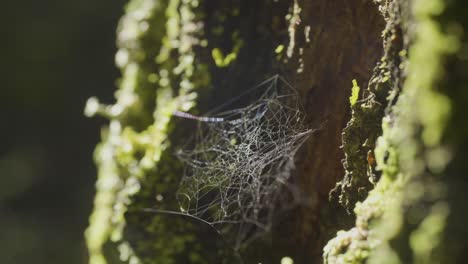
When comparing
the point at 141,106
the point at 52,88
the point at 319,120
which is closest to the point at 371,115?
the point at 319,120

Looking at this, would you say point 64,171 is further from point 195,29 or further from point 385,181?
point 385,181

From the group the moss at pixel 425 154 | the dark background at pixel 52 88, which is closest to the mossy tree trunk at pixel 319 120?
the moss at pixel 425 154

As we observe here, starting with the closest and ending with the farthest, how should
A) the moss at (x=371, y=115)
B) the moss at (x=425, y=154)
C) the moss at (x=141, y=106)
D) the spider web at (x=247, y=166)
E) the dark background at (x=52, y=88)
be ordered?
the moss at (x=425, y=154) → the moss at (x=371, y=115) → the spider web at (x=247, y=166) → the moss at (x=141, y=106) → the dark background at (x=52, y=88)

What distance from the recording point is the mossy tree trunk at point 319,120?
0.59 meters

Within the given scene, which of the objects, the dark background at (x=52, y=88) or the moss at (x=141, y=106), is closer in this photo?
the moss at (x=141, y=106)

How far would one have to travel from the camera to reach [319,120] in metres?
1.18

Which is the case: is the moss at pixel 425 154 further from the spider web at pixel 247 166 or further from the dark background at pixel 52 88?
the dark background at pixel 52 88

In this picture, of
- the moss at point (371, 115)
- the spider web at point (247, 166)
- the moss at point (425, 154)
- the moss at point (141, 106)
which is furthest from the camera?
the moss at point (141, 106)

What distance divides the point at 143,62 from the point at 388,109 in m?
0.94

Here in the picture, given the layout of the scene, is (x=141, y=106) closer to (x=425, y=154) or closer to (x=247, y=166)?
(x=247, y=166)

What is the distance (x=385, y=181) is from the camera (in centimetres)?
73

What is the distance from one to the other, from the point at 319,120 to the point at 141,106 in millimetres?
587

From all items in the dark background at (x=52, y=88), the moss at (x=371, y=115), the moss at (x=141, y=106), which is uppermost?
the dark background at (x=52, y=88)

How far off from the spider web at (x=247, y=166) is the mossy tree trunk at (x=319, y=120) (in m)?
0.05
